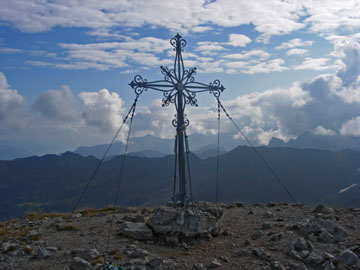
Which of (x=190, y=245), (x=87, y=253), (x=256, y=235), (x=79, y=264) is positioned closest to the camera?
(x=79, y=264)

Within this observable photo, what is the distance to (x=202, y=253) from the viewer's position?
11.2m

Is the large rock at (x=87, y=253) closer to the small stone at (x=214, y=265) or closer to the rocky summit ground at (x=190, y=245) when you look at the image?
the rocky summit ground at (x=190, y=245)

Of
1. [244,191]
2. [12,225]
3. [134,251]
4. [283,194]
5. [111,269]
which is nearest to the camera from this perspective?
[111,269]

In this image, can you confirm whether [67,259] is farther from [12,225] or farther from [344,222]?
[344,222]

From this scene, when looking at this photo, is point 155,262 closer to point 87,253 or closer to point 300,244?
point 87,253

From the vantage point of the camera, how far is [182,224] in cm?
1222

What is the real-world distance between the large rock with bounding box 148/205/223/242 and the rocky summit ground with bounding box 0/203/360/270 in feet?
0.27

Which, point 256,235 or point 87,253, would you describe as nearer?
point 87,253

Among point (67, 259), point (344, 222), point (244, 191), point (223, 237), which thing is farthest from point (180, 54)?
point (244, 191)

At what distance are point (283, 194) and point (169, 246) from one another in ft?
537

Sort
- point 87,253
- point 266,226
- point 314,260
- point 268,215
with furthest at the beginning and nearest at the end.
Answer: point 268,215 < point 266,226 < point 87,253 < point 314,260

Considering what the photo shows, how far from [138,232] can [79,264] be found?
9.73 ft

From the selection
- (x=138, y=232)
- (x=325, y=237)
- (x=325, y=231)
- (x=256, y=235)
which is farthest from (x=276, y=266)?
(x=138, y=232)

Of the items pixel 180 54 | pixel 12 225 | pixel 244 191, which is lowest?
pixel 244 191
